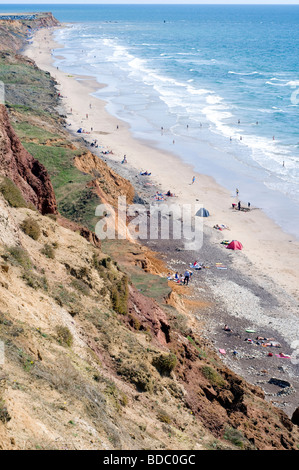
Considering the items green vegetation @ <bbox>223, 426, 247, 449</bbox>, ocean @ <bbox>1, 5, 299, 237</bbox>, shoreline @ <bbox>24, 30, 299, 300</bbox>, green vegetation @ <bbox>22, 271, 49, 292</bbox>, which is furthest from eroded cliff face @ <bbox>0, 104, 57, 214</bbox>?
ocean @ <bbox>1, 5, 299, 237</bbox>

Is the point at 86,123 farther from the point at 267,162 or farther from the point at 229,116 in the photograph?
the point at 267,162

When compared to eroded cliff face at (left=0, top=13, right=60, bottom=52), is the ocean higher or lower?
lower

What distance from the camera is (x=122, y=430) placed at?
11078mm

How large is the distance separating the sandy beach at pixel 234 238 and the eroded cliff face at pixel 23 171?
10.4 m

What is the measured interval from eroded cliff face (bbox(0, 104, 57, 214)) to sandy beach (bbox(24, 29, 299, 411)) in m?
10.4

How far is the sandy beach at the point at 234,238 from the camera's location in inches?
1098

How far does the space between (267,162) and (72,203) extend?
2712 cm

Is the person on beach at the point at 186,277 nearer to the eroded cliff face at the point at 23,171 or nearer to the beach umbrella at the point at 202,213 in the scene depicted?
the eroded cliff face at the point at 23,171

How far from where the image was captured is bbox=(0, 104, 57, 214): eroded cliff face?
22703mm

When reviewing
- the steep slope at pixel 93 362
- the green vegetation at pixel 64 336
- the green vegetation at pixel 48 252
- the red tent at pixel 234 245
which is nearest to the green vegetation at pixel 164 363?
the steep slope at pixel 93 362

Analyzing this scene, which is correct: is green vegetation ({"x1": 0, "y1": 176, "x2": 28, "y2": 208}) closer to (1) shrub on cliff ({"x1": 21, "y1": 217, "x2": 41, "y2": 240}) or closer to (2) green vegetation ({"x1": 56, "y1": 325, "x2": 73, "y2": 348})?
(1) shrub on cliff ({"x1": 21, "y1": 217, "x2": 41, "y2": 240})

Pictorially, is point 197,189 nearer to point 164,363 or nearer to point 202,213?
point 202,213

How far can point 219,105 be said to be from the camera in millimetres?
77250
